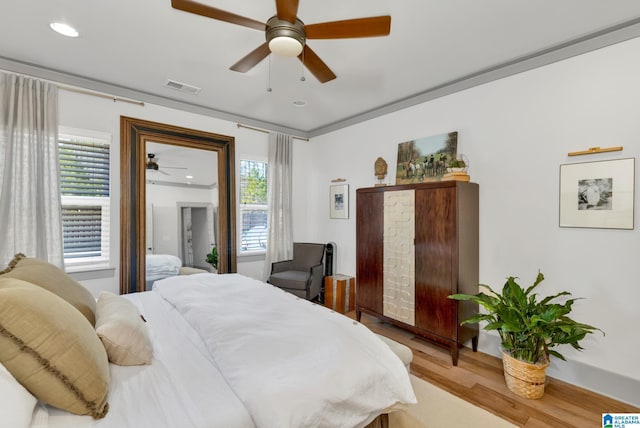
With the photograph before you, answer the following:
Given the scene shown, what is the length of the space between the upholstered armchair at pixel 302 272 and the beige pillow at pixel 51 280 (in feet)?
7.70

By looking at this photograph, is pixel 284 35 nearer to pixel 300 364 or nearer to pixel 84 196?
pixel 300 364

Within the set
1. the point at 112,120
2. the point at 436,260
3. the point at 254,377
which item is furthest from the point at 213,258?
the point at 254,377

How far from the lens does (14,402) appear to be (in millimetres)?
818

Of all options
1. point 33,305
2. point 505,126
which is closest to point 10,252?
point 33,305

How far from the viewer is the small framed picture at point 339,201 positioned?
4.29m

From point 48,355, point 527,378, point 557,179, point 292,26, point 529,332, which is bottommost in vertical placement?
point 527,378

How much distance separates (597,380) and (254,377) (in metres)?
2.70

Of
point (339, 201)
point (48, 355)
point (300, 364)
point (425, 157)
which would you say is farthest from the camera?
point (339, 201)

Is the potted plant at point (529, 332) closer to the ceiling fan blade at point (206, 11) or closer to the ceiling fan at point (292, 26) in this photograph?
the ceiling fan at point (292, 26)

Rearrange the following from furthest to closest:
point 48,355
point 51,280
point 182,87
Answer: point 182,87 → point 51,280 → point 48,355

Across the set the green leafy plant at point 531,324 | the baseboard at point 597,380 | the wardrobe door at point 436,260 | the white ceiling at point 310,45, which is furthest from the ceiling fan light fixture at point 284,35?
the baseboard at point 597,380

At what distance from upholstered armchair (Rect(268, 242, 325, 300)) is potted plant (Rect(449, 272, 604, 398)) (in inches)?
83.2

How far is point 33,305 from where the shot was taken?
1012 mm

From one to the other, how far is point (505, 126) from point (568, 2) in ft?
3.26
